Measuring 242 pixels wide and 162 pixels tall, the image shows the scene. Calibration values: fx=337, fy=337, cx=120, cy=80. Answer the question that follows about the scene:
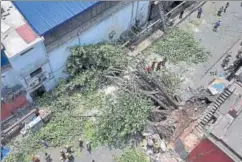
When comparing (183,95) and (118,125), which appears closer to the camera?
(118,125)

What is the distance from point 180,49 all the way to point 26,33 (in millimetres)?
13839

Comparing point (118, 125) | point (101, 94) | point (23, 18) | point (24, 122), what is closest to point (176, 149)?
point (118, 125)

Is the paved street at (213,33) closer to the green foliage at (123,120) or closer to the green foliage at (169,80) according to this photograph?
the green foliage at (169,80)

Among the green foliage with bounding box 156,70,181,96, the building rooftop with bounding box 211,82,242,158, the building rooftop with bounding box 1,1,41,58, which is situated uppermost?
the building rooftop with bounding box 1,1,41,58

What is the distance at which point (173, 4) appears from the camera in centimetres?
3328

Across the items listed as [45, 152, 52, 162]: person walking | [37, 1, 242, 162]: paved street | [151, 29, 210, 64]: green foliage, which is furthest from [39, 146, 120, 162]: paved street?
[151, 29, 210, 64]: green foliage

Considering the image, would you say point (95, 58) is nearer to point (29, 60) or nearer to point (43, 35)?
point (43, 35)

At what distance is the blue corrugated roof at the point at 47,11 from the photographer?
22.9 meters

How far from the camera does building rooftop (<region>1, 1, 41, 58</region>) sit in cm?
2170

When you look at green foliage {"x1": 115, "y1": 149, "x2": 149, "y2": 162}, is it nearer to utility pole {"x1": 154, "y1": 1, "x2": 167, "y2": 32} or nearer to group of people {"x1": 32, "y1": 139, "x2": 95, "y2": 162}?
group of people {"x1": 32, "y1": 139, "x2": 95, "y2": 162}

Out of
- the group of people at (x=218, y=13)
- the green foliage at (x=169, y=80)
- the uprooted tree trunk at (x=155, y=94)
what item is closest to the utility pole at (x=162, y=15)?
the group of people at (x=218, y=13)

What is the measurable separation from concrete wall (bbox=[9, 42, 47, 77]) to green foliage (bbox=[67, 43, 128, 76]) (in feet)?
8.92

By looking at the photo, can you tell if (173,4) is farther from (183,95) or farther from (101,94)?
(101,94)

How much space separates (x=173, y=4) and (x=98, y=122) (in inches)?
586
